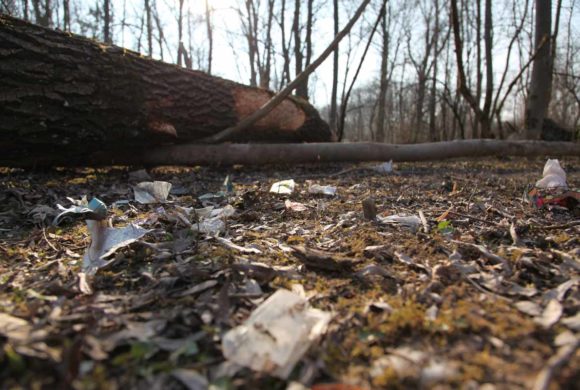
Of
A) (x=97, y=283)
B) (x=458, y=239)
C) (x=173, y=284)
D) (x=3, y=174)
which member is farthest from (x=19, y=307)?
(x=3, y=174)

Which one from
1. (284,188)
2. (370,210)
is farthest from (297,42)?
(370,210)

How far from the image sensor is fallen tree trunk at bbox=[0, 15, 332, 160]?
3.15 meters

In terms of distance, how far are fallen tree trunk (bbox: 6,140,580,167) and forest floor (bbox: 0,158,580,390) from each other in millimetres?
1926

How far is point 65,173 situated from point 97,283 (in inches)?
128

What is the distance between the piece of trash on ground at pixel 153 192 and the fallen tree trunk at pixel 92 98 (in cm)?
131

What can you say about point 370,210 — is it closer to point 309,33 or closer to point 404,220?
point 404,220

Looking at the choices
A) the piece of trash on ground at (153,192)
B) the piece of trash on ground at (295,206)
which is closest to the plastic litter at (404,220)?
the piece of trash on ground at (295,206)

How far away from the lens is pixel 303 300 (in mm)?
1104

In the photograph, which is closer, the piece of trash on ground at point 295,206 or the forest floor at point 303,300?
the forest floor at point 303,300

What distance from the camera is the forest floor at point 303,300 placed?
827mm

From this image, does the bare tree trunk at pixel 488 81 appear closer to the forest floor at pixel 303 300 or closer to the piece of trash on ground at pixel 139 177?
the forest floor at pixel 303 300

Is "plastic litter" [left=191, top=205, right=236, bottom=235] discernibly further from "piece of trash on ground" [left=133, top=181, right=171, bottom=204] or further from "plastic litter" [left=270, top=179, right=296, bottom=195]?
"plastic litter" [left=270, top=179, right=296, bottom=195]

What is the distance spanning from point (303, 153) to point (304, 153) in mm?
14

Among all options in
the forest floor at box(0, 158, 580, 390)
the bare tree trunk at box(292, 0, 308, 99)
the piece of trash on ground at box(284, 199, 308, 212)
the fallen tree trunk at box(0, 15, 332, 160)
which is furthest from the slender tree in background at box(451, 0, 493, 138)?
the bare tree trunk at box(292, 0, 308, 99)
